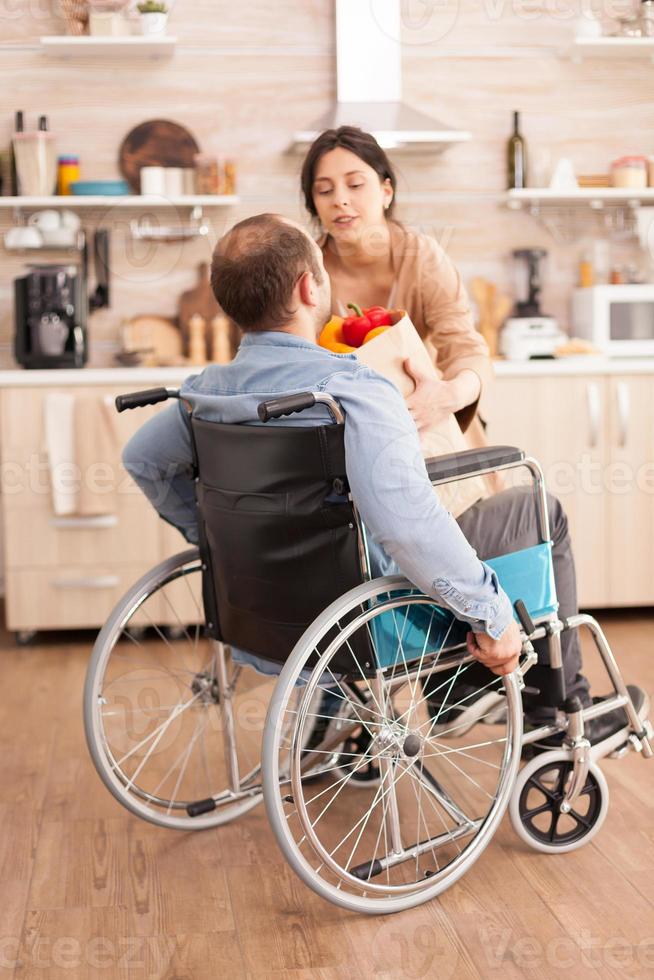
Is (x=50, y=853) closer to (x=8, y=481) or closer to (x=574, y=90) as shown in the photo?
(x=8, y=481)

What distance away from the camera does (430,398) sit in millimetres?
1902

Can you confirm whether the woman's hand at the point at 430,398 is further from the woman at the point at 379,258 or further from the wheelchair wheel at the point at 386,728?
the wheelchair wheel at the point at 386,728

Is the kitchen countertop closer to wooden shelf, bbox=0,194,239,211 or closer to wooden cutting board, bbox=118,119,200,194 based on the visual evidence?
wooden shelf, bbox=0,194,239,211

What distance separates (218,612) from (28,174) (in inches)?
95.6

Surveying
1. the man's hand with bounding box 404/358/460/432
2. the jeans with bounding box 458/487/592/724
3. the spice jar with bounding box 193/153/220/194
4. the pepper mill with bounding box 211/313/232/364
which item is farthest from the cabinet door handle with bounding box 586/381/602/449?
the man's hand with bounding box 404/358/460/432

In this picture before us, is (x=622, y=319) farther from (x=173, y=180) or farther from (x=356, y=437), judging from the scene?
(x=356, y=437)

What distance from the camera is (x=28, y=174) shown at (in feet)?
12.4

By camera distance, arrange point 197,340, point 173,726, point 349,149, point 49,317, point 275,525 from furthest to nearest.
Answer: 1. point 197,340
2. point 49,317
3. point 173,726
4. point 349,149
5. point 275,525

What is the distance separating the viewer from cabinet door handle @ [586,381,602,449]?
3.52 metres

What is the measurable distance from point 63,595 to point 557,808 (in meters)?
1.99

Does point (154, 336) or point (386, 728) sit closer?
point (386, 728)

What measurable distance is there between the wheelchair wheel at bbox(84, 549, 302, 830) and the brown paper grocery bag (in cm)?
47

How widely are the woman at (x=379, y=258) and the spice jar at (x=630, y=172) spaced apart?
188cm

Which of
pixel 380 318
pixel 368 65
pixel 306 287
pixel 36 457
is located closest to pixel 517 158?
pixel 368 65
